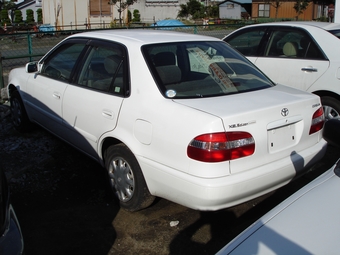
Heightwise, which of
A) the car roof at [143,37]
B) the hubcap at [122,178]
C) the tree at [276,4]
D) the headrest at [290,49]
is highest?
the tree at [276,4]

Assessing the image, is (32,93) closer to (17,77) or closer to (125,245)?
(17,77)

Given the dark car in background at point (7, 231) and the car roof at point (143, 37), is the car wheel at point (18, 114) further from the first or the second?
the dark car in background at point (7, 231)

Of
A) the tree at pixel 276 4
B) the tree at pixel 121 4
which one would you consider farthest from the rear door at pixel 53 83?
the tree at pixel 276 4

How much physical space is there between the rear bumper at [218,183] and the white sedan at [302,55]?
2.41 metres

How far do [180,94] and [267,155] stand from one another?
883 millimetres

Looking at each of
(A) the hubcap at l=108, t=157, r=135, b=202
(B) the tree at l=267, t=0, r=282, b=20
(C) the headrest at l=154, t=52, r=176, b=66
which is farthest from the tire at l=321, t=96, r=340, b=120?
(B) the tree at l=267, t=0, r=282, b=20

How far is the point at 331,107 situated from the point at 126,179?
3305mm

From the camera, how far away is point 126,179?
3928 millimetres

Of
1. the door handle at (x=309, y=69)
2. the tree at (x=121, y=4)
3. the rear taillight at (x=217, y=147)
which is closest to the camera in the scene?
the rear taillight at (x=217, y=147)

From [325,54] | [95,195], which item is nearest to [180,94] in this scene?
[95,195]

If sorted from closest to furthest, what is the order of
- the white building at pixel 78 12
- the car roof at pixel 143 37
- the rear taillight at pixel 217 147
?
the rear taillight at pixel 217 147 < the car roof at pixel 143 37 < the white building at pixel 78 12

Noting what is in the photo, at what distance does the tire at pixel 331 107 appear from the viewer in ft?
18.9

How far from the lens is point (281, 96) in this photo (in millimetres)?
3768

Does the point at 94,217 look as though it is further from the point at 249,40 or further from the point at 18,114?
the point at 249,40
